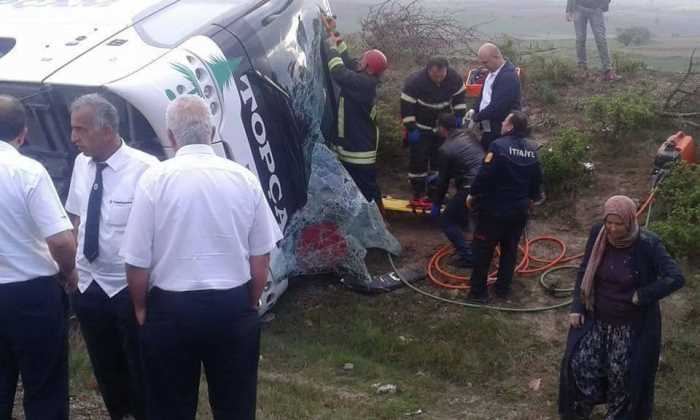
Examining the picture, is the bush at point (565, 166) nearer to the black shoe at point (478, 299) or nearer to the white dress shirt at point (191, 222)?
the black shoe at point (478, 299)

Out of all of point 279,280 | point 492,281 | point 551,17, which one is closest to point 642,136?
point 492,281

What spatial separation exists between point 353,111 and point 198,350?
437cm

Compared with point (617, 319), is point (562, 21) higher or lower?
lower

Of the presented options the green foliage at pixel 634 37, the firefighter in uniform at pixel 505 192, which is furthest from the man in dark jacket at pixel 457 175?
the green foliage at pixel 634 37

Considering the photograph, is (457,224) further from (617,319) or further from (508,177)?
(617,319)

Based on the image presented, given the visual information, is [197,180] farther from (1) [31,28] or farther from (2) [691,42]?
(2) [691,42]

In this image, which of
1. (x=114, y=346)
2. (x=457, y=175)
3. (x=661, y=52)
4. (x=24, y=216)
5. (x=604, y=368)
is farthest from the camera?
(x=661, y=52)

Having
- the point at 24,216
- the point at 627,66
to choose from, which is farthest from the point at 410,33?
the point at 24,216

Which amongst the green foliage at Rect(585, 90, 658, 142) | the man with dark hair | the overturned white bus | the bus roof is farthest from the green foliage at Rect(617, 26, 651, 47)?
the bus roof

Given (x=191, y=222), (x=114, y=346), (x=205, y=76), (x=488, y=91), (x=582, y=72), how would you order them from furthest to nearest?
1. (x=582, y=72)
2. (x=488, y=91)
3. (x=205, y=76)
4. (x=114, y=346)
5. (x=191, y=222)

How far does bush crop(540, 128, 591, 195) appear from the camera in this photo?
26.1ft

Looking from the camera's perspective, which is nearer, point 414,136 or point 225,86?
point 225,86

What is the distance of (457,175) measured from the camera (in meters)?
6.68

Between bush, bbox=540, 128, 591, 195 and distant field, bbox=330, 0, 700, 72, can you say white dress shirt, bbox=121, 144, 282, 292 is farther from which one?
distant field, bbox=330, 0, 700, 72
